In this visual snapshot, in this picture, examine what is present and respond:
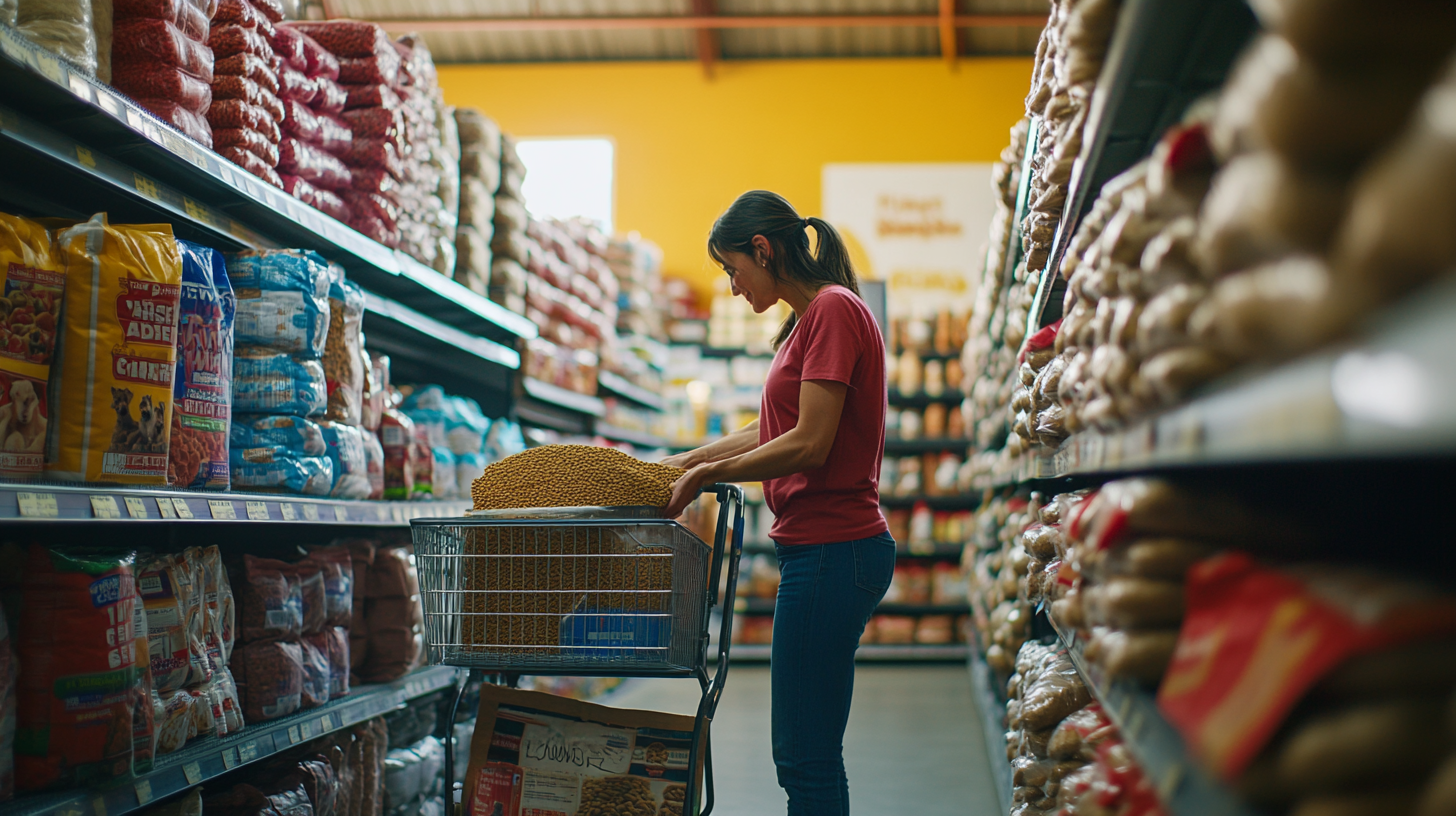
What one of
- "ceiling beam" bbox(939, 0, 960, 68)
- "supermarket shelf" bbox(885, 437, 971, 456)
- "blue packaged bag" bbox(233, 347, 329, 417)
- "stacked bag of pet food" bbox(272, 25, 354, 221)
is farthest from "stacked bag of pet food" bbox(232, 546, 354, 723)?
"ceiling beam" bbox(939, 0, 960, 68)

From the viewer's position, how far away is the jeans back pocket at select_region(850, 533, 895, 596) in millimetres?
→ 2061

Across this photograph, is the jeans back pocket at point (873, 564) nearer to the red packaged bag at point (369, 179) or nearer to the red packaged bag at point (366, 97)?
the red packaged bag at point (369, 179)

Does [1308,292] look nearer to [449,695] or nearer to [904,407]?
[449,695]

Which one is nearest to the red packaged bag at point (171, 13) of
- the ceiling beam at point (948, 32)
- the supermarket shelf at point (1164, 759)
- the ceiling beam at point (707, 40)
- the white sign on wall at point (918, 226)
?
the supermarket shelf at point (1164, 759)

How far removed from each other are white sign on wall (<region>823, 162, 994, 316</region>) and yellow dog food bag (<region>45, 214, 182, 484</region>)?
8.47 metres

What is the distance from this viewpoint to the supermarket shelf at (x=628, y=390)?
→ 6.07 m

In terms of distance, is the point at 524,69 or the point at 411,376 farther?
the point at 524,69

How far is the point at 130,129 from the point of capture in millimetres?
1779

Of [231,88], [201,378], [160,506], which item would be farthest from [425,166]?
[160,506]

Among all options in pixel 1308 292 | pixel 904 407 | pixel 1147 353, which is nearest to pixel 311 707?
pixel 1147 353

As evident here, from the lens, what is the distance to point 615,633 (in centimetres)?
202

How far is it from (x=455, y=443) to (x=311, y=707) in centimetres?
127

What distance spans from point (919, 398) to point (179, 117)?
7065 millimetres

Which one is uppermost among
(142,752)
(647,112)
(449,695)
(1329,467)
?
(647,112)
